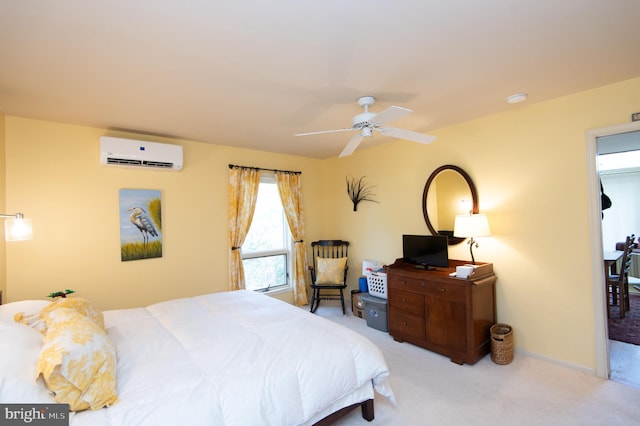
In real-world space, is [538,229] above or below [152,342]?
above

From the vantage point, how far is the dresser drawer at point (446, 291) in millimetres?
2843

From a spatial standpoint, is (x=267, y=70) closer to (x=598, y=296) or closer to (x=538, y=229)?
(x=538, y=229)

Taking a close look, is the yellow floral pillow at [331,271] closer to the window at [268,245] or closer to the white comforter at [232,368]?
the window at [268,245]

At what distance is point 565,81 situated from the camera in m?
2.39

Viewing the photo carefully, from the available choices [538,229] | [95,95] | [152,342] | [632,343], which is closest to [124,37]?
[95,95]

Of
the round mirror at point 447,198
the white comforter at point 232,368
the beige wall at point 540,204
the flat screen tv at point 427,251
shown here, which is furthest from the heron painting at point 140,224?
the beige wall at point 540,204

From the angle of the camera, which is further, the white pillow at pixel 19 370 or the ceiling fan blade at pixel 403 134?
the ceiling fan blade at pixel 403 134

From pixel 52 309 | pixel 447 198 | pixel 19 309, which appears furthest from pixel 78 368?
pixel 447 198

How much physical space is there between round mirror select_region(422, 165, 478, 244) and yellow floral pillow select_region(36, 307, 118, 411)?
3.34 m

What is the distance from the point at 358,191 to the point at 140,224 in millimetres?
2970

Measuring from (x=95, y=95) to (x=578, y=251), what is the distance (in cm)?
433

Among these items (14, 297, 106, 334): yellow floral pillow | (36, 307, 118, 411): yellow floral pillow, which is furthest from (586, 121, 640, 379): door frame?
(14, 297, 106, 334): yellow floral pillow
